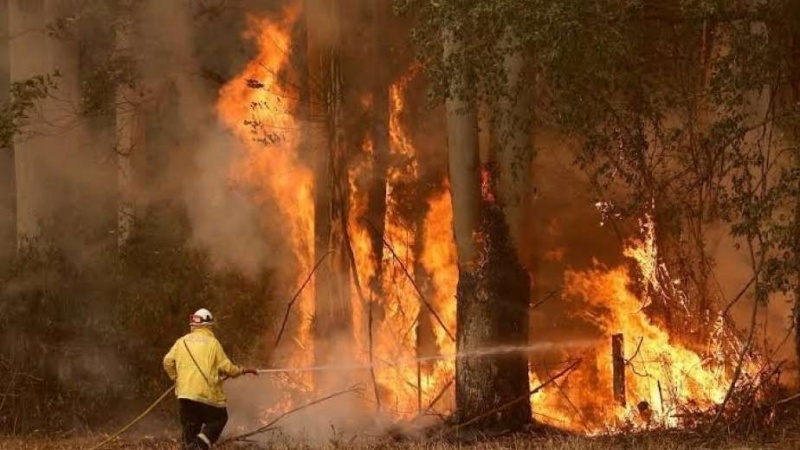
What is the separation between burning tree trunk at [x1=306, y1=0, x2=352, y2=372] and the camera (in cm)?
1706

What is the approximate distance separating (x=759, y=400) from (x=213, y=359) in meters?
5.57

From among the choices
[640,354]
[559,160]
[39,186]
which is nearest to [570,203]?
[559,160]

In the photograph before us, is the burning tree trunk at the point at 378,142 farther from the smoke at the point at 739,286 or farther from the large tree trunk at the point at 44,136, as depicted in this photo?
the large tree trunk at the point at 44,136

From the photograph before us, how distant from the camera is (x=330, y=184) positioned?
17172 mm

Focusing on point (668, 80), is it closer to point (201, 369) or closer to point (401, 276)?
point (201, 369)

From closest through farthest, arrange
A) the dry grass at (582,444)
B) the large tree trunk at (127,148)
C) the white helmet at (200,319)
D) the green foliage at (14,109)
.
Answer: the dry grass at (582,444) → the white helmet at (200,319) → the green foliage at (14,109) → the large tree trunk at (127,148)

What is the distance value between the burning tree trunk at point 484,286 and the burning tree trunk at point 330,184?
4.70 m

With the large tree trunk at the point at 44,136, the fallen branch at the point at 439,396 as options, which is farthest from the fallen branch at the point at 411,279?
the large tree trunk at the point at 44,136

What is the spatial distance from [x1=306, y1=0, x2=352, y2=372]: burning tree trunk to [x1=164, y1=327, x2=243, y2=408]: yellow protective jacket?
19.7 feet

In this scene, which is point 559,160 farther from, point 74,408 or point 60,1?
point 60,1

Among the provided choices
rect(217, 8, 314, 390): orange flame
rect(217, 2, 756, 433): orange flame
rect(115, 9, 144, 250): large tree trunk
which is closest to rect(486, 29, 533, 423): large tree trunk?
rect(217, 2, 756, 433): orange flame

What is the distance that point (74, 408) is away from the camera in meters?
17.7

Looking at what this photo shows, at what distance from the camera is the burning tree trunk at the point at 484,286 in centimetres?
1247

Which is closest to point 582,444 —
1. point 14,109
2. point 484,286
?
point 484,286
